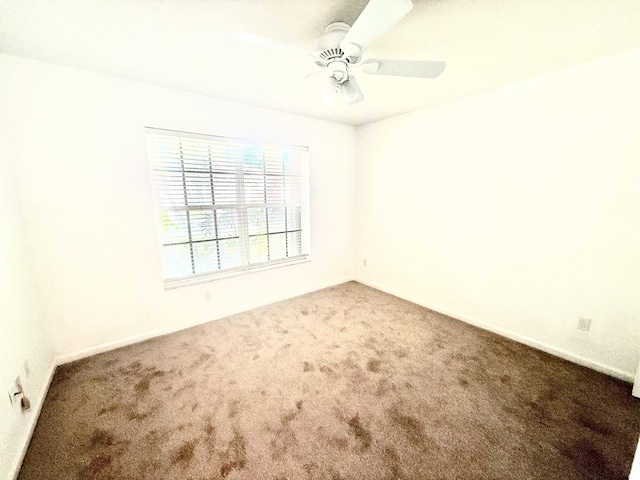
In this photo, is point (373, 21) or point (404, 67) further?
point (404, 67)

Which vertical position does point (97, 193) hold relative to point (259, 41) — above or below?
below

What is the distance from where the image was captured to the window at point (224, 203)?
97.0 inches

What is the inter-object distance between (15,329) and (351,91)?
253 centimetres

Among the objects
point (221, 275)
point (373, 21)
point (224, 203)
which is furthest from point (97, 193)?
point (373, 21)

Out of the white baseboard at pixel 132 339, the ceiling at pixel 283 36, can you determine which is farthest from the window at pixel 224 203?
the ceiling at pixel 283 36

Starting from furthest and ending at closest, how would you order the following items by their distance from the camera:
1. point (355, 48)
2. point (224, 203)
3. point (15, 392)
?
1. point (224, 203)
2. point (15, 392)
3. point (355, 48)

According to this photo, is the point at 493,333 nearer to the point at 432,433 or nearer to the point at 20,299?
the point at 432,433

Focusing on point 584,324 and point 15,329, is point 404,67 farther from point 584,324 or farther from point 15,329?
point 15,329

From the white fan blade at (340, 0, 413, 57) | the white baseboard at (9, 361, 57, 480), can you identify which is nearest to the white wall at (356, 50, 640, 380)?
the white fan blade at (340, 0, 413, 57)

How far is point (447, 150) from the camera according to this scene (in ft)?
8.89

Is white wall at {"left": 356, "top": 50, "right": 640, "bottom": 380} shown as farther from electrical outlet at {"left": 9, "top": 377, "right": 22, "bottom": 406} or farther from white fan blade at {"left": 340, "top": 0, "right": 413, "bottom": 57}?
electrical outlet at {"left": 9, "top": 377, "right": 22, "bottom": 406}

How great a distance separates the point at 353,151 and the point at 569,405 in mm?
3405

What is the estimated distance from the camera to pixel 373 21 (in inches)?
41.3

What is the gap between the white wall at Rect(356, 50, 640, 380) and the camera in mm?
1795
